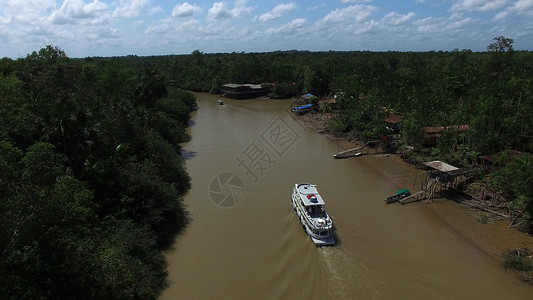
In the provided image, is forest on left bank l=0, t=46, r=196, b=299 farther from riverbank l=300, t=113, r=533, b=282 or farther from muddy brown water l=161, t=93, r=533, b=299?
riverbank l=300, t=113, r=533, b=282

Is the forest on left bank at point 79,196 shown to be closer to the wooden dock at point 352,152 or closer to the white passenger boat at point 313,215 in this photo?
the white passenger boat at point 313,215

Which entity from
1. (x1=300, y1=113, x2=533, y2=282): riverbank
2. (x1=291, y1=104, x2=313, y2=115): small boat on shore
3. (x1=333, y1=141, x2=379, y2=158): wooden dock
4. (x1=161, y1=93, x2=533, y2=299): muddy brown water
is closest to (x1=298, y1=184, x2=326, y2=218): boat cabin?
(x1=161, y1=93, x2=533, y2=299): muddy brown water

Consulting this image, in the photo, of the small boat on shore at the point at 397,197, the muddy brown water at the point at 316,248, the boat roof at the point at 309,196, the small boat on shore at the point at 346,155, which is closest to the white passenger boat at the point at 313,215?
the boat roof at the point at 309,196

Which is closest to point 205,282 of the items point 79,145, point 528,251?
point 79,145

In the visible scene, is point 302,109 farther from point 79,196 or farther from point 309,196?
point 79,196

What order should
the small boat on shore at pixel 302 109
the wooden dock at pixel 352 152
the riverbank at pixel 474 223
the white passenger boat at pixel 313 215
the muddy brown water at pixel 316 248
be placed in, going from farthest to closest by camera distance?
the small boat on shore at pixel 302 109
the wooden dock at pixel 352 152
the riverbank at pixel 474 223
the white passenger boat at pixel 313 215
the muddy brown water at pixel 316 248

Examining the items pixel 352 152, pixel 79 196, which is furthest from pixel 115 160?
pixel 352 152

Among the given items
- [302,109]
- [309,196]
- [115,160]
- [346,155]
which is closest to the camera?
[309,196]
